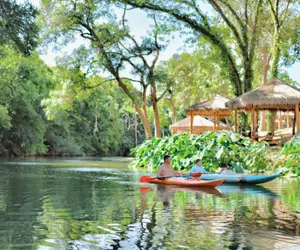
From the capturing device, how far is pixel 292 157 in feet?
59.4

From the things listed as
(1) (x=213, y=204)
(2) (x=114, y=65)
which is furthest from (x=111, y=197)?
(2) (x=114, y=65)

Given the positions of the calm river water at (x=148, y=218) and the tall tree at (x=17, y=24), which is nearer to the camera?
the calm river water at (x=148, y=218)

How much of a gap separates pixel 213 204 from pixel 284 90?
12819 mm

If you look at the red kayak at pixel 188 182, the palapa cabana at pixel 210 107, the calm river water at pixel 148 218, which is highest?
the palapa cabana at pixel 210 107

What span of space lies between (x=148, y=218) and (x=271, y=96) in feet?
47.9

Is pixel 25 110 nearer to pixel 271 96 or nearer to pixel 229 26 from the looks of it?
pixel 229 26

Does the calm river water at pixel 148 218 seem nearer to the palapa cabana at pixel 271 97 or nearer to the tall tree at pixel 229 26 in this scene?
the palapa cabana at pixel 271 97

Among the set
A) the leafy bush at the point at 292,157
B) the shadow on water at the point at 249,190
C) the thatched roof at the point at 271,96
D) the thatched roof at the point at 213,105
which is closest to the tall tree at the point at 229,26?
the thatched roof at the point at 213,105

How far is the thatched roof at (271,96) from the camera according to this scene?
21141 millimetres

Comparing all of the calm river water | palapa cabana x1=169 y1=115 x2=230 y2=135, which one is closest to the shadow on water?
the calm river water

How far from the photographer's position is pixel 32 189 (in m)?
13.1

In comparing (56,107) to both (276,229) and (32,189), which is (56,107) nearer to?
(32,189)

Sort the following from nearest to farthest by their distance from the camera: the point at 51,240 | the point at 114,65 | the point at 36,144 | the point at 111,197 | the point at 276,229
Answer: the point at 51,240 → the point at 276,229 → the point at 111,197 → the point at 114,65 → the point at 36,144

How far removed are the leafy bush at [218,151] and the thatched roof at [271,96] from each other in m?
1.74
